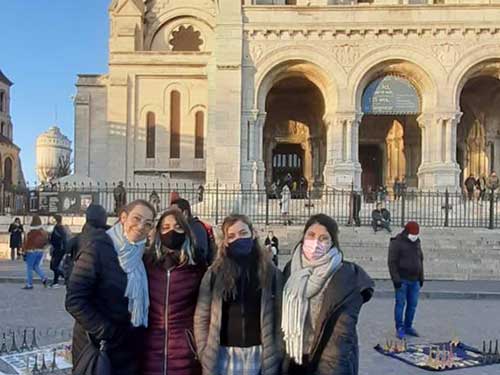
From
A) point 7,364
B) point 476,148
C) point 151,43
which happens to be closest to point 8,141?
point 151,43

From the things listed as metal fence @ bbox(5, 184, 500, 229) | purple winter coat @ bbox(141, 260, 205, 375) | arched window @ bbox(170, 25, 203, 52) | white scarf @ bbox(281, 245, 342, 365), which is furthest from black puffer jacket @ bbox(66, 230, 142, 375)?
arched window @ bbox(170, 25, 203, 52)

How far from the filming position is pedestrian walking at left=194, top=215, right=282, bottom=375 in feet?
12.1

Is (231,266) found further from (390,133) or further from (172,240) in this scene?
(390,133)

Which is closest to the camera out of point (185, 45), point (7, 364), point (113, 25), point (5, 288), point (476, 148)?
point (7, 364)

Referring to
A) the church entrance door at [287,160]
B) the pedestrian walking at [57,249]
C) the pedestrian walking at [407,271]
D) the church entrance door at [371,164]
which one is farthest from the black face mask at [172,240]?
the church entrance door at [287,160]

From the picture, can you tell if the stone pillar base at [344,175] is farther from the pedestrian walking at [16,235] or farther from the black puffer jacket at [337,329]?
the black puffer jacket at [337,329]

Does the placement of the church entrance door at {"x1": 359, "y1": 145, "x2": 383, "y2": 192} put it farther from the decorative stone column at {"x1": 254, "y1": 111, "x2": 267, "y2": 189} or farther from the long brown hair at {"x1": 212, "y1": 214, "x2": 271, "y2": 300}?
the long brown hair at {"x1": 212, "y1": 214, "x2": 271, "y2": 300}

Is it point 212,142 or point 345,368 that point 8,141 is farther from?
point 345,368

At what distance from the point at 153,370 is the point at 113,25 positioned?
1428 inches

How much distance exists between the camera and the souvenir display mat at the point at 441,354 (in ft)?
23.4

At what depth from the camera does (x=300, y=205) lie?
2347 centimetres

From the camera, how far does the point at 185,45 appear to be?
3953 centimetres

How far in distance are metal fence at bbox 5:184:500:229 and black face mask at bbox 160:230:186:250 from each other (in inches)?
649

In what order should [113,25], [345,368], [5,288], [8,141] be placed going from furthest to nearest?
1. [8,141]
2. [113,25]
3. [5,288]
4. [345,368]
